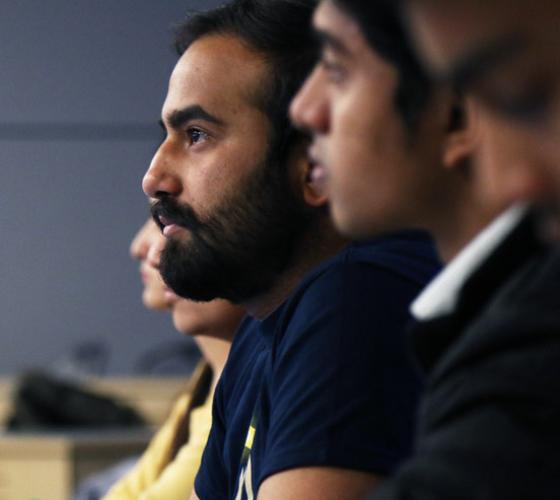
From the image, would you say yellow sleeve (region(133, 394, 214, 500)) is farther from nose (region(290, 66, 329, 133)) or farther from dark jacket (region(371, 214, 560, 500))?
dark jacket (region(371, 214, 560, 500))

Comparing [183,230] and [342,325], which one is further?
[183,230]

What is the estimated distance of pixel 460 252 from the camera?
0.84 meters

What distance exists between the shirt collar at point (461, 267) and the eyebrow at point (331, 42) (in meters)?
0.15

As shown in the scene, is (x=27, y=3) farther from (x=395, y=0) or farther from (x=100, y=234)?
(x=395, y=0)

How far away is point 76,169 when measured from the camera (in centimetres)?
664

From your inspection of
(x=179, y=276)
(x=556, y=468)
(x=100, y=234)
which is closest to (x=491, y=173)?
(x=556, y=468)

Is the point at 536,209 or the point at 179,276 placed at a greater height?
the point at 536,209

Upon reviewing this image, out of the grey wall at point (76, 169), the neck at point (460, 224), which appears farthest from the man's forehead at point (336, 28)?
the grey wall at point (76, 169)

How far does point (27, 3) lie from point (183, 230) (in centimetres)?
551

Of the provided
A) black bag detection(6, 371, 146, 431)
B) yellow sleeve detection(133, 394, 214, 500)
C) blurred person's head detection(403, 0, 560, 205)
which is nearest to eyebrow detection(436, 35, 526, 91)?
blurred person's head detection(403, 0, 560, 205)

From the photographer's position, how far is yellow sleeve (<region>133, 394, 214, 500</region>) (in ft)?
6.56

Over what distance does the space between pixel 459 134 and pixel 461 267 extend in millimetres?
88

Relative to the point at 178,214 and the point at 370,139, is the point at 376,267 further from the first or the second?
the point at 370,139

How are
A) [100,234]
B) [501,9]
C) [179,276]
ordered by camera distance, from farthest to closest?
1. [100,234]
2. [179,276]
3. [501,9]
